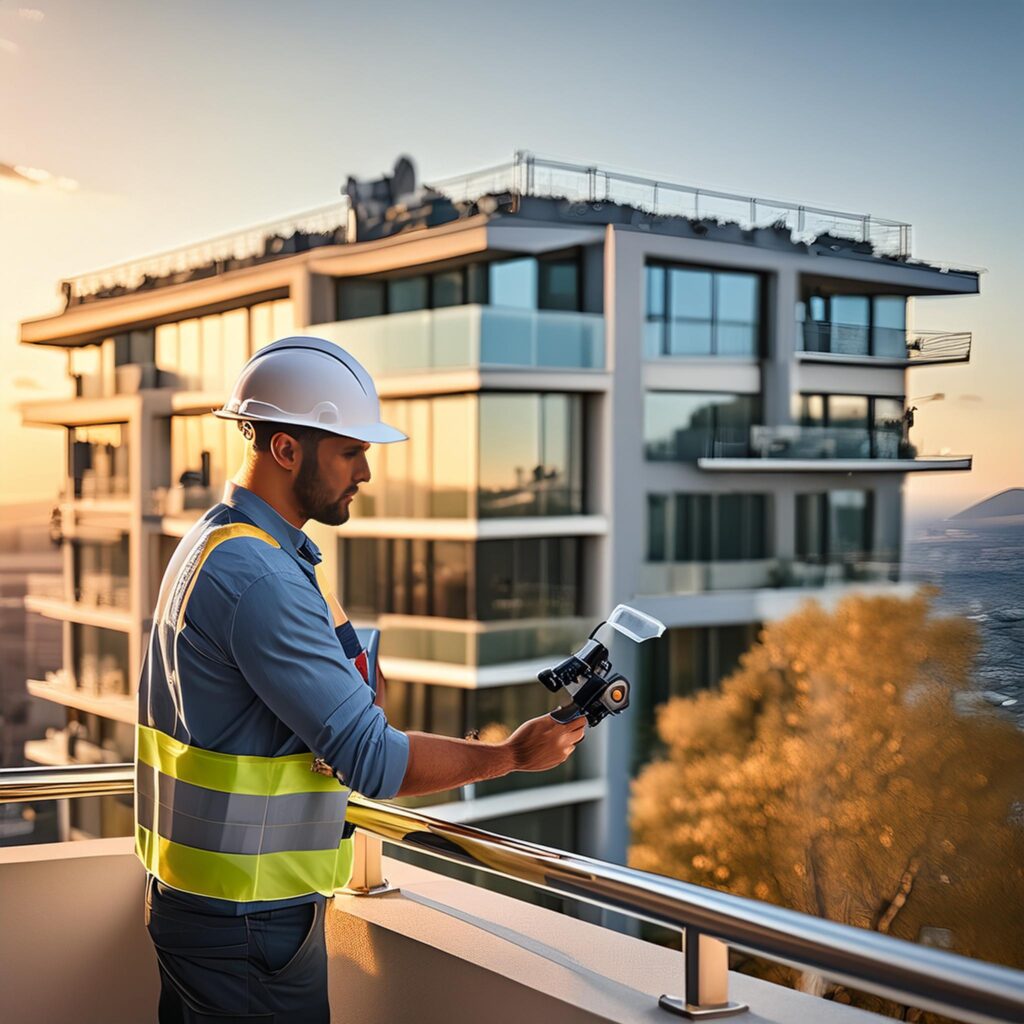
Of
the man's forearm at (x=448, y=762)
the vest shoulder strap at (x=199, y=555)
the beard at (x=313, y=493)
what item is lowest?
the man's forearm at (x=448, y=762)

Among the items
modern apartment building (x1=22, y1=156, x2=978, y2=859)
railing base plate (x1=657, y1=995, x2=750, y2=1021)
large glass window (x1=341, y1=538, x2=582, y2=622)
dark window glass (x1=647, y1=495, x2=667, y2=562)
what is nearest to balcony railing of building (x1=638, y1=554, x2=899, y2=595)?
modern apartment building (x1=22, y1=156, x2=978, y2=859)

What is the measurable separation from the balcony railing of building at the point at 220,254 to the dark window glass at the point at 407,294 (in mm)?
1173

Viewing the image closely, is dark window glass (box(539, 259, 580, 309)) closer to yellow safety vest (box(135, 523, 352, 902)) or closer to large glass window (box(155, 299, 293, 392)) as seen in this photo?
large glass window (box(155, 299, 293, 392))

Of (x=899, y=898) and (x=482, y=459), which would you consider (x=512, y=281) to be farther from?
(x=899, y=898)

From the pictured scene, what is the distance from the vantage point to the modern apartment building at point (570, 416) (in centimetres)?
1720

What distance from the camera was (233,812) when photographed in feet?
4.52

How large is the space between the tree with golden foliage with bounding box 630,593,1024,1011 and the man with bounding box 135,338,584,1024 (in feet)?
41.0

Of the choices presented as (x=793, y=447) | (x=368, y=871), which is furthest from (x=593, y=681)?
(x=793, y=447)

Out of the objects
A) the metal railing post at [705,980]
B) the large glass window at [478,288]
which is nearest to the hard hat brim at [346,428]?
the metal railing post at [705,980]

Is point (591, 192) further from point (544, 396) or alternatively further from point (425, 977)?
point (425, 977)

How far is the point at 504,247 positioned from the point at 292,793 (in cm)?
1620

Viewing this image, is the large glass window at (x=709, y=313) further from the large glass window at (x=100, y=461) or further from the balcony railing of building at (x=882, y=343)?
the large glass window at (x=100, y=461)

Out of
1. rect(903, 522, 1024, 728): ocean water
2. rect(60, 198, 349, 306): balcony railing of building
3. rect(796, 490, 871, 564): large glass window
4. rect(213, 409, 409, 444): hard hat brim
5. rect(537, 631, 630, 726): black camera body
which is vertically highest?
rect(60, 198, 349, 306): balcony railing of building

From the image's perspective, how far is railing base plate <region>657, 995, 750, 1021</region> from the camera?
1.50 m
